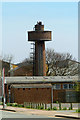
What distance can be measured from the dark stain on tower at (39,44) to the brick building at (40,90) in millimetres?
12215

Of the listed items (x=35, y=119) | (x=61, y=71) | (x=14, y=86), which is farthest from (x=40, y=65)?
(x=35, y=119)

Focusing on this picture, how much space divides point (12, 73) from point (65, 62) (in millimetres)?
14191

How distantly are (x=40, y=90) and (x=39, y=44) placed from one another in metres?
17.8

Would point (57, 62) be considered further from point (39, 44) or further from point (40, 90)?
point (40, 90)

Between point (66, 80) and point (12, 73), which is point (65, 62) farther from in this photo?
point (66, 80)

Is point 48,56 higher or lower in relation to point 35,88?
higher

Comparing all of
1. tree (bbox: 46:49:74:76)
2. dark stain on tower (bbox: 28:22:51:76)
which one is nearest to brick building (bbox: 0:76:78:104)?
dark stain on tower (bbox: 28:22:51:76)

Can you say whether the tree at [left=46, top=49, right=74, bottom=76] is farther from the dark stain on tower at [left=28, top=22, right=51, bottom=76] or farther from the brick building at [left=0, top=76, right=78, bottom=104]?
the brick building at [left=0, top=76, right=78, bottom=104]

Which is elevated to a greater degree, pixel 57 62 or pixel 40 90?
pixel 57 62

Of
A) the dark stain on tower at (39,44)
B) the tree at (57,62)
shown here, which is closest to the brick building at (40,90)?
the dark stain on tower at (39,44)

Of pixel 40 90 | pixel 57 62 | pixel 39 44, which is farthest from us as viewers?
pixel 57 62

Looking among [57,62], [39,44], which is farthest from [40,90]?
[57,62]

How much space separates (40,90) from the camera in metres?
53.7

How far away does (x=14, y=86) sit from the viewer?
52562mm
